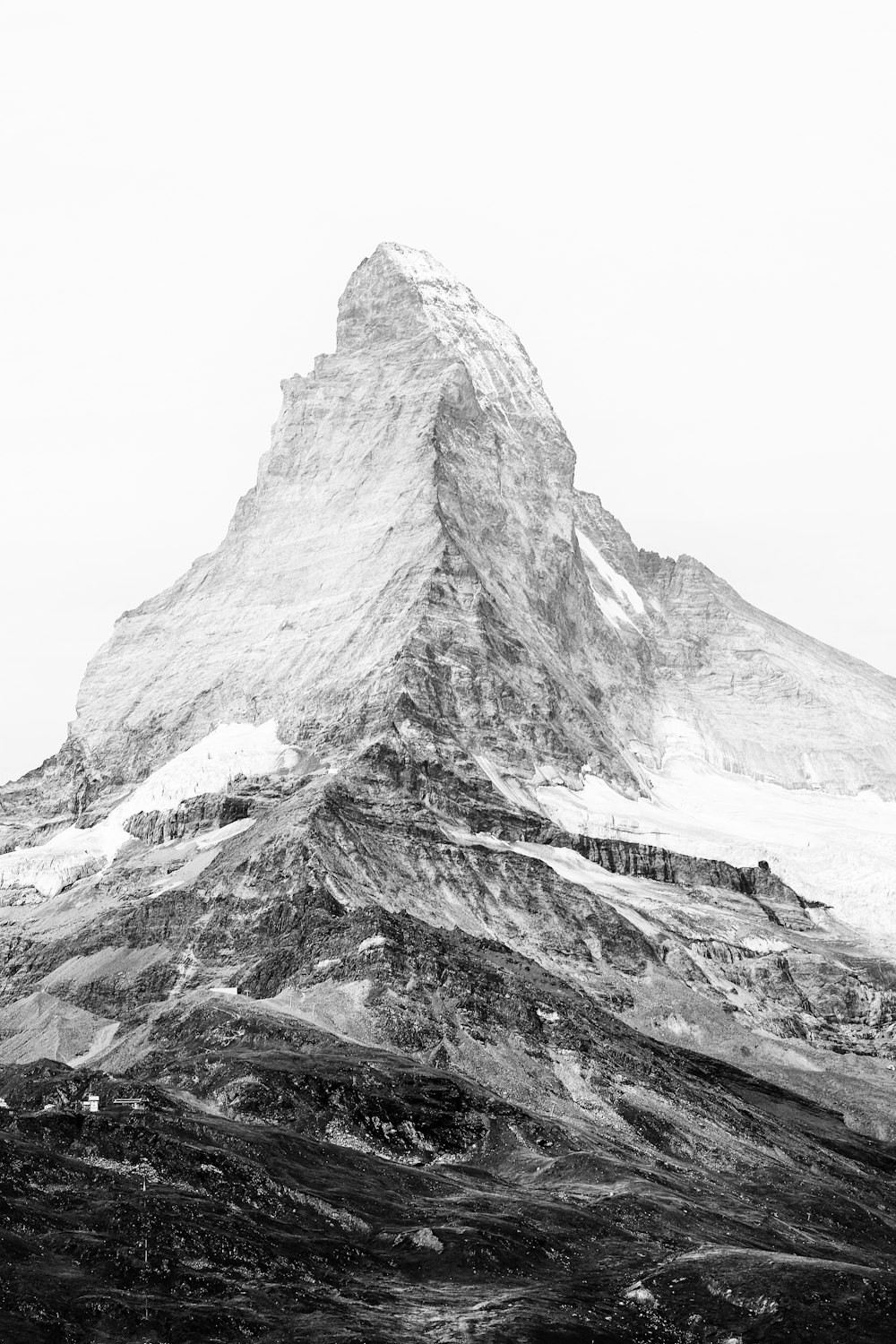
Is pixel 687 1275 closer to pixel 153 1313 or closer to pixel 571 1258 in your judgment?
pixel 571 1258

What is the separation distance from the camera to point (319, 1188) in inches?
7810

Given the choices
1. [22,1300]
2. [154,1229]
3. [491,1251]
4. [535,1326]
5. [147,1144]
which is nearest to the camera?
[22,1300]

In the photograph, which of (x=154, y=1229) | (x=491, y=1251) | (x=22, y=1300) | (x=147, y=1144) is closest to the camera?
(x=22, y=1300)

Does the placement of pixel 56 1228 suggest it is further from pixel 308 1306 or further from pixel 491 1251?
pixel 491 1251

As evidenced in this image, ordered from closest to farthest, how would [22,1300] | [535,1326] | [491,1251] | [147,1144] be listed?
[22,1300], [535,1326], [491,1251], [147,1144]

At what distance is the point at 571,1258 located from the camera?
185875mm

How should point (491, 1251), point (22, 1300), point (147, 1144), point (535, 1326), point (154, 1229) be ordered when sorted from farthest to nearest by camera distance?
point (147, 1144)
point (491, 1251)
point (154, 1229)
point (535, 1326)
point (22, 1300)

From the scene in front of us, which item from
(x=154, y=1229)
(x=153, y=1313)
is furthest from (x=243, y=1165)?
(x=153, y=1313)

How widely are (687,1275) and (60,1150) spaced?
67.9 metres

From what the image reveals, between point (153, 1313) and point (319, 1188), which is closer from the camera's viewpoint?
point (153, 1313)

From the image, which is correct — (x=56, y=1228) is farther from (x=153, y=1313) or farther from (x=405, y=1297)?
(x=405, y=1297)

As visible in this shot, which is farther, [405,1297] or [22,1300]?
[405,1297]

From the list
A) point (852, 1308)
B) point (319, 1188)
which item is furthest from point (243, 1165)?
point (852, 1308)

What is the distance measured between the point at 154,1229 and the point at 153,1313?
19407 mm
